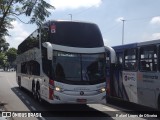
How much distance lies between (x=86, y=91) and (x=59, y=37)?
8.09 ft

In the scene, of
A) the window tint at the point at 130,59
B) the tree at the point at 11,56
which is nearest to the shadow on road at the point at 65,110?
the window tint at the point at 130,59

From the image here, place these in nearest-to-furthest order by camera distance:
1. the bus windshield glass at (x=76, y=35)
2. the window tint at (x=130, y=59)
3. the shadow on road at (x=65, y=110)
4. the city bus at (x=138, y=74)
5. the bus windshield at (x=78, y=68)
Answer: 1. the city bus at (x=138, y=74)
2. the bus windshield at (x=78, y=68)
3. the shadow on road at (x=65, y=110)
4. the bus windshield glass at (x=76, y=35)
5. the window tint at (x=130, y=59)

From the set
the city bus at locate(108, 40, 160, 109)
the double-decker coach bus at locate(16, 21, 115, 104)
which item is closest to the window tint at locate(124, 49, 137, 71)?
the city bus at locate(108, 40, 160, 109)

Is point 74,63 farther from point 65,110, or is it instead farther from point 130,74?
point 130,74

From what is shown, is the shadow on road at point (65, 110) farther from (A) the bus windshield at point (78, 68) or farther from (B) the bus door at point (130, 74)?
(B) the bus door at point (130, 74)

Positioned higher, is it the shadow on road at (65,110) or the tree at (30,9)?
the tree at (30,9)

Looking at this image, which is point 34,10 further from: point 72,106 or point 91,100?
point 91,100

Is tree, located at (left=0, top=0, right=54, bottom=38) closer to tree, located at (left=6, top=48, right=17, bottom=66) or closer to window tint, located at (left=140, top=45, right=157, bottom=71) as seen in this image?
window tint, located at (left=140, top=45, right=157, bottom=71)

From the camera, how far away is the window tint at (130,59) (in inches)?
610

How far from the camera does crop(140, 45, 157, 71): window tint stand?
13.8m

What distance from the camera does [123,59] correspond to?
1686 cm

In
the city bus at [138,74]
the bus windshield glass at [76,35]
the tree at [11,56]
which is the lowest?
the city bus at [138,74]

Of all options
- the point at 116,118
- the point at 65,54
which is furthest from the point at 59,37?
the point at 116,118

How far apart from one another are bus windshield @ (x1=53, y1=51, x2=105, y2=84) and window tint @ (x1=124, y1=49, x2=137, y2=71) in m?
1.70
